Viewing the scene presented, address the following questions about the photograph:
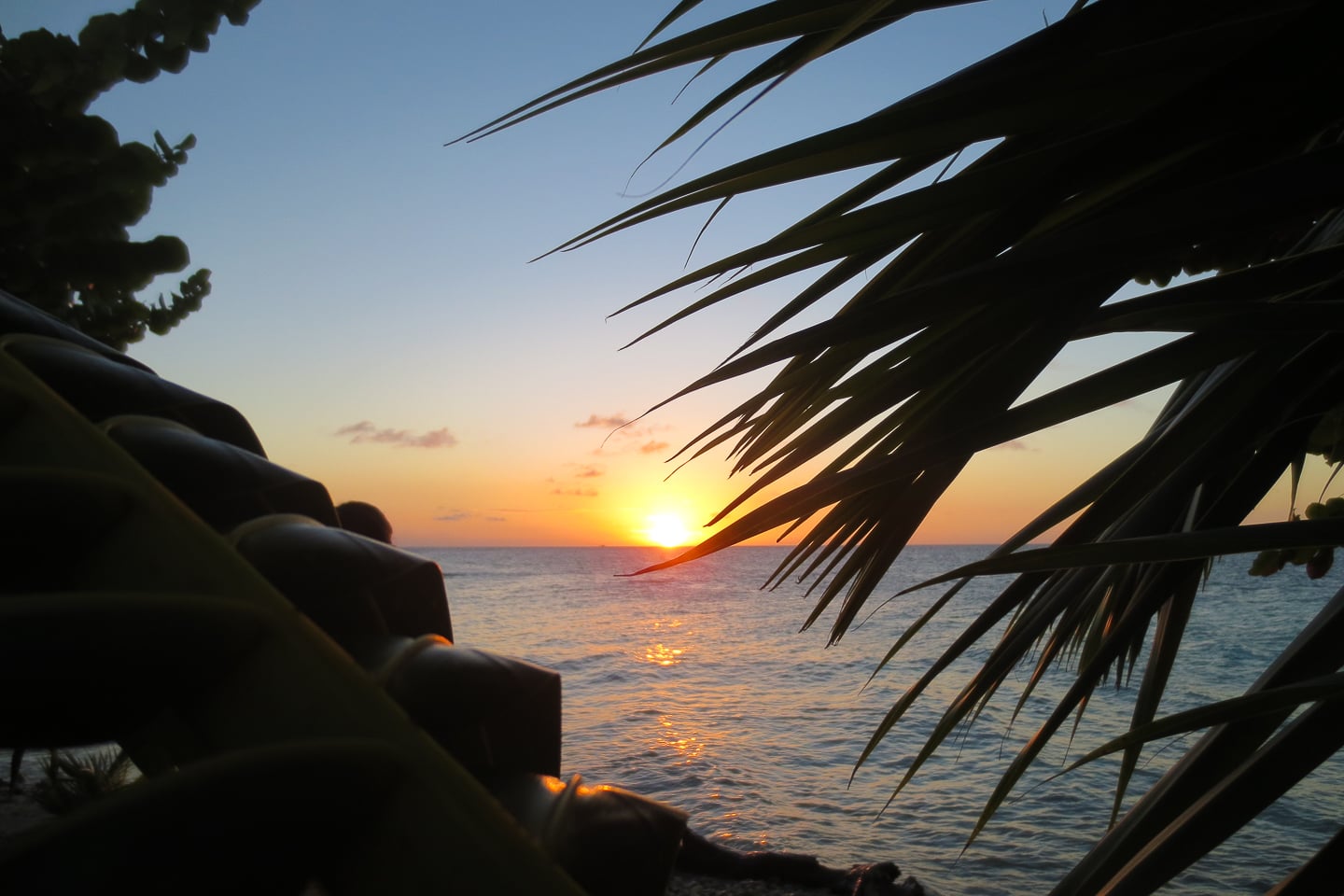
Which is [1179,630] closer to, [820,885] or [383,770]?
[383,770]

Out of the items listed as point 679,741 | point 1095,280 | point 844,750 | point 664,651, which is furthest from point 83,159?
point 664,651

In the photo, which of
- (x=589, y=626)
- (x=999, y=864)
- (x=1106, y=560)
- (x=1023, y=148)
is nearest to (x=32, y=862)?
(x=1106, y=560)

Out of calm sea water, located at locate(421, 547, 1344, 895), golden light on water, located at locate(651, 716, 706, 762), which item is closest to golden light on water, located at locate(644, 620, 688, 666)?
calm sea water, located at locate(421, 547, 1344, 895)

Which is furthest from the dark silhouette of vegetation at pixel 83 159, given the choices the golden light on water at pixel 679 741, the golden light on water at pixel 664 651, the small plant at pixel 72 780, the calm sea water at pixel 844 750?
the golden light on water at pixel 664 651

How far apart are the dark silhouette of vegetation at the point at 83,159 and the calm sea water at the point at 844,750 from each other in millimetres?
4866

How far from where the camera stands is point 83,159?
452cm

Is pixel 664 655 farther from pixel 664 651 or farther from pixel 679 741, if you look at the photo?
pixel 679 741

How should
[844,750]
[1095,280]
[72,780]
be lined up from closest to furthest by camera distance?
[1095,280] < [72,780] < [844,750]

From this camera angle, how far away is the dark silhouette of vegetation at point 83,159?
438cm

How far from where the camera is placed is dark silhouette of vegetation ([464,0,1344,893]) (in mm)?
490

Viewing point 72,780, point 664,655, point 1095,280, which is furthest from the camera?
point 664,655

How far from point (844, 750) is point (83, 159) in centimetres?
1231

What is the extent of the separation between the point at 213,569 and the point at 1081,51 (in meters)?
0.59

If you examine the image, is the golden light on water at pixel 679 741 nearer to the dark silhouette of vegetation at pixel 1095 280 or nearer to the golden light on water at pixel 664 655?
the golden light on water at pixel 664 655
